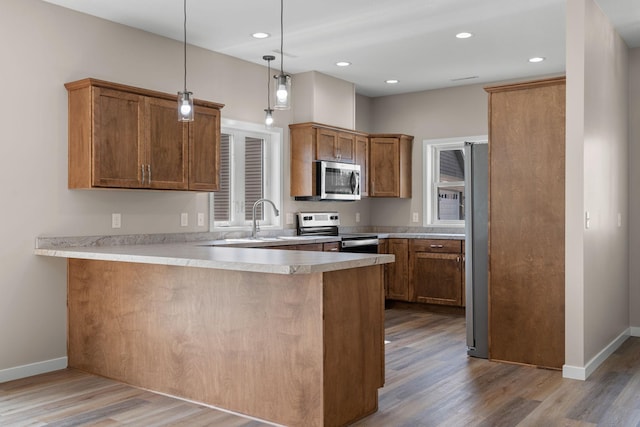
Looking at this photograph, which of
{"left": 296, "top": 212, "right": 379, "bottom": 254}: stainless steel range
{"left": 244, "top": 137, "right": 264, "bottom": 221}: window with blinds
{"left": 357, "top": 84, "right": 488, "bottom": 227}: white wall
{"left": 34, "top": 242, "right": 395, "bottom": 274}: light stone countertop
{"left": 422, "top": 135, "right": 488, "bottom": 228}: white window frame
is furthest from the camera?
{"left": 422, "top": 135, "right": 488, "bottom": 228}: white window frame

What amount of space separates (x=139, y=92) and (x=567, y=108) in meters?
2.97

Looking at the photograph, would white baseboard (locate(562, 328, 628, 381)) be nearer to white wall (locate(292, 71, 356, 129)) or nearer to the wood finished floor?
the wood finished floor

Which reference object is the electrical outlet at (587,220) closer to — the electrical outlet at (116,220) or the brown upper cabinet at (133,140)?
the brown upper cabinet at (133,140)

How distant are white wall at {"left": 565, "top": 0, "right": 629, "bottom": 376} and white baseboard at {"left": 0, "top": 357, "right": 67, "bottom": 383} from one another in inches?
138

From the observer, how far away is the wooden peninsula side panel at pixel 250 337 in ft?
9.71

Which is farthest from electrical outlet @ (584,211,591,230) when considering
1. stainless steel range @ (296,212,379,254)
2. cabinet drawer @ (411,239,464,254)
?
stainless steel range @ (296,212,379,254)

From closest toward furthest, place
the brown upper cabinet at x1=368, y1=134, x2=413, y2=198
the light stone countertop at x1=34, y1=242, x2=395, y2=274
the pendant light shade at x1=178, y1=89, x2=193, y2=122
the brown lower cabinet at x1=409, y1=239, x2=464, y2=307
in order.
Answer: the light stone countertop at x1=34, y1=242, x2=395, y2=274 < the pendant light shade at x1=178, y1=89, x2=193, y2=122 < the brown lower cabinet at x1=409, y1=239, x2=464, y2=307 < the brown upper cabinet at x1=368, y1=134, x2=413, y2=198

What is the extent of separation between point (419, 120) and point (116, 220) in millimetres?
4074

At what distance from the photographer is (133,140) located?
4277mm

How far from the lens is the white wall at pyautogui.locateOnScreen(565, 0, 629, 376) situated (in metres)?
3.92

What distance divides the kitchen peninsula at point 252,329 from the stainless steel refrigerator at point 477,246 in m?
1.47

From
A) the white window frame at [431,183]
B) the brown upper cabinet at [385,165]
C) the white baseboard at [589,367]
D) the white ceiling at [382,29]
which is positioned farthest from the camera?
the white window frame at [431,183]

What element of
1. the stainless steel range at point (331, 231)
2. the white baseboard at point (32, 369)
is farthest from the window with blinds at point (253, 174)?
the white baseboard at point (32, 369)

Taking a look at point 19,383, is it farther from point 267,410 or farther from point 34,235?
point 267,410
